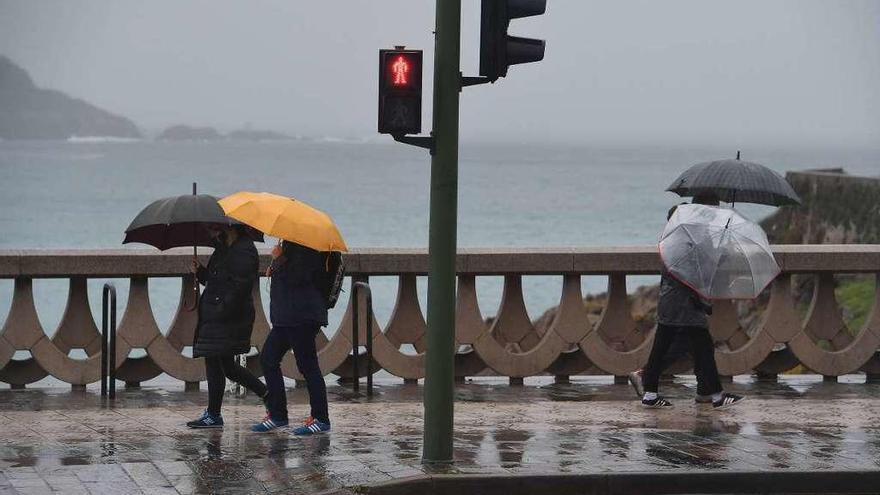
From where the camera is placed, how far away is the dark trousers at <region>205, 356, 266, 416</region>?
12312 mm

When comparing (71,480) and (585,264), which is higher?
(585,264)

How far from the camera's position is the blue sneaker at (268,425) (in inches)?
480

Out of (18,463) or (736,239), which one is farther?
(736,239)

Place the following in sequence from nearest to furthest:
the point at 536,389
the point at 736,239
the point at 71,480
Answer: the point at 71,480
the point at 736,239
the point at 536,389

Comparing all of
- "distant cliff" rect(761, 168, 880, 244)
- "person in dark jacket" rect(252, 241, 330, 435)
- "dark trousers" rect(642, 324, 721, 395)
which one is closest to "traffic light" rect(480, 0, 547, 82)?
"person in dark jacket" rect(252, 241, 330, 435)

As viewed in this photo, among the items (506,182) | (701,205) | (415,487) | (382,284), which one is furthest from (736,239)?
(506,182)

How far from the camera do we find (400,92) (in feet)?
34.9

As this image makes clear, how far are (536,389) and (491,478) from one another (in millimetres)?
4394

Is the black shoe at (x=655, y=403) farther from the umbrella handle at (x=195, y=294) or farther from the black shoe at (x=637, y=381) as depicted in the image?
the umbrella handle at (x=195, y=294)

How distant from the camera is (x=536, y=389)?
14.7 metres

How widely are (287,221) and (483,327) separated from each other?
140 inches

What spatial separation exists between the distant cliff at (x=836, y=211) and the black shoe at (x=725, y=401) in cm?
3023

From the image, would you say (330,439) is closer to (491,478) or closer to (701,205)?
(491,478)

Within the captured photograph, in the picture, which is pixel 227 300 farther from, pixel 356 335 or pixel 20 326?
pixel 20 326
